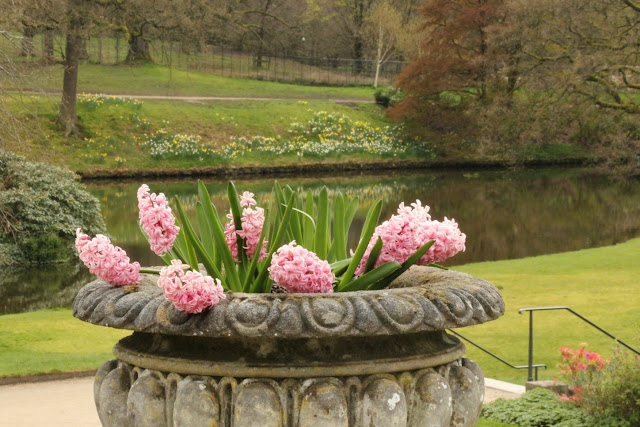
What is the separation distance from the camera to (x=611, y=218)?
26.8m

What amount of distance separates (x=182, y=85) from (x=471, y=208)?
2335 centimetres

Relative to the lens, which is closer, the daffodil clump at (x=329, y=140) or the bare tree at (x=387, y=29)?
the daffodil clump at (x=329, y=140)

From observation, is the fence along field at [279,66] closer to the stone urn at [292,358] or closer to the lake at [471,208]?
the lake at [471,208]

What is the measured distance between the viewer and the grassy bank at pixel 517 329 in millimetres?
9922

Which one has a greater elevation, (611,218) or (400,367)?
(400,367)

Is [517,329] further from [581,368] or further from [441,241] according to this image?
[441,241]

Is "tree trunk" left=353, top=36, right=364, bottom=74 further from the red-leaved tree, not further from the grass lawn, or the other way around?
the red-leaved tree

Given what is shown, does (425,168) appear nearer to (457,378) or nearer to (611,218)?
(611,218)

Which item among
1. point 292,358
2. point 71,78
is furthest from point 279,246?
point 71,78

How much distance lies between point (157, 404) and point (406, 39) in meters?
50.6

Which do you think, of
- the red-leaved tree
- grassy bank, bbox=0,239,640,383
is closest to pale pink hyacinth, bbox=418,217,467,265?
grassy bank, bbox=0,239,640,383

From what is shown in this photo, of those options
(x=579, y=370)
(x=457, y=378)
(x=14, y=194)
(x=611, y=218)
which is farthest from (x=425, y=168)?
(x=457, y=378)

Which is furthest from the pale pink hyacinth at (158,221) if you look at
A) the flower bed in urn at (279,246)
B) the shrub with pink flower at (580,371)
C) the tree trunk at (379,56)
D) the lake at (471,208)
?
the tree trunk at (379,56)

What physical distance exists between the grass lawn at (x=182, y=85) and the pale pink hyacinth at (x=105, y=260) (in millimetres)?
36706
